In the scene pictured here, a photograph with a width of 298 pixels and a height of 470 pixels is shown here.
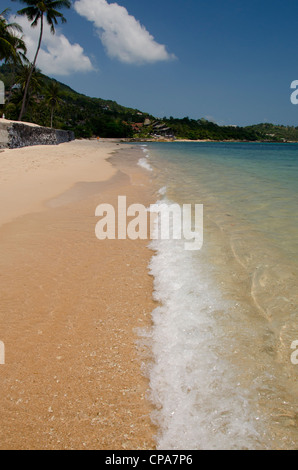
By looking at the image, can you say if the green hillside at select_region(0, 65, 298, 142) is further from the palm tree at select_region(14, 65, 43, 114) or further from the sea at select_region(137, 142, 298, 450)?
the sea at select_region(137, 142, 298, 450)

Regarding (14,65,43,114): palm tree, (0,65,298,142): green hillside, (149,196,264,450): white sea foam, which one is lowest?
(149,196,264,450): white sea foam

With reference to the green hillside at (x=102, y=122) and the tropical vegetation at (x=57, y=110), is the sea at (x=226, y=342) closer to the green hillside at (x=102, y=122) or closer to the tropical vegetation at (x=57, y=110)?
the tropical vegetation at (x=57, y=110)

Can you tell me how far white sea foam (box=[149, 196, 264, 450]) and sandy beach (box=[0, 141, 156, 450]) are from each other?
113 millimetres

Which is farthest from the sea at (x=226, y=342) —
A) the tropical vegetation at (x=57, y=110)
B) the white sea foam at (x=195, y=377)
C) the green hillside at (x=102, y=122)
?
the green hillside at (x=102, y=122)

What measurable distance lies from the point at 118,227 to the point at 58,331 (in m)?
2.54

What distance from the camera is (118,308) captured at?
7.90 ft

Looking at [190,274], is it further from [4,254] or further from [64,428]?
[4,254]

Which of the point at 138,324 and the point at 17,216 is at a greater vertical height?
the point at 17,216

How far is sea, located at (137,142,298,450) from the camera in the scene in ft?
4.66

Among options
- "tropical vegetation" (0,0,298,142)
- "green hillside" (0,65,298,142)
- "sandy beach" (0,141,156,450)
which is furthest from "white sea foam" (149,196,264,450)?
"green hillside" (0,65,298,142)

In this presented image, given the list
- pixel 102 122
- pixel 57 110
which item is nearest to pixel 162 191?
pixel 57 110

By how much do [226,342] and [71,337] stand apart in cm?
120

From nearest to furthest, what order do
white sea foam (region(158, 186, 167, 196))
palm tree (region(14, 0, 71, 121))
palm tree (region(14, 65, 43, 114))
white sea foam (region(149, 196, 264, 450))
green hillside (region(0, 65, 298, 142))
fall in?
white sea foam (region(149, 196, 264, 450)) < white sea foam (region(158, 186, 167, 196)) < palm tree (region(14, 0, 71, 121)) < palm tree (region(14, 65, 43, 114)) < green hillside (region(0, 65, 298, 142))

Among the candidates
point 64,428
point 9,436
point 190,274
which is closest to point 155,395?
point 64,428
